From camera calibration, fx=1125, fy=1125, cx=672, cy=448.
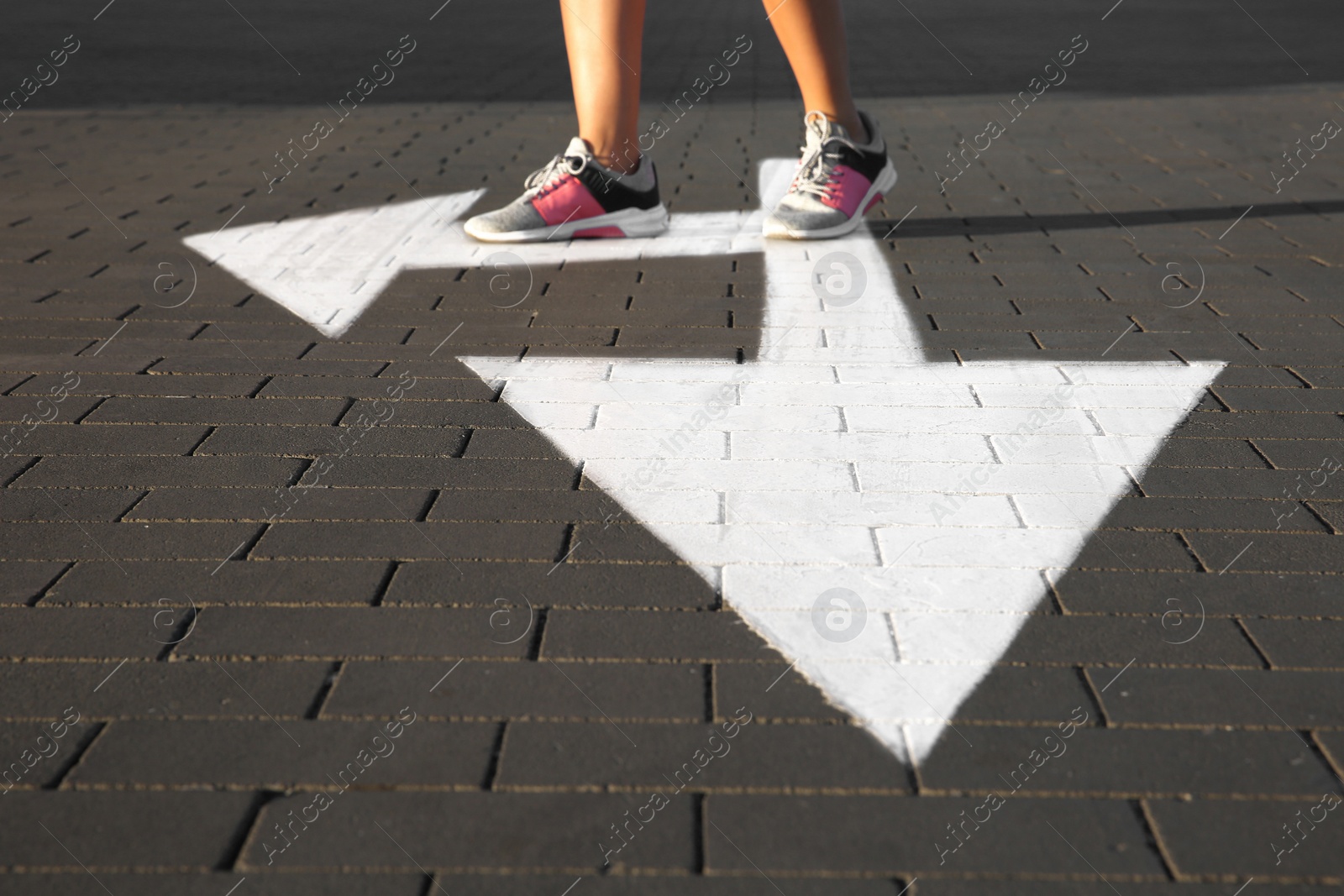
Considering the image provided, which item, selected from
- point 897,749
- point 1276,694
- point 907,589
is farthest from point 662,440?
point 1276,694

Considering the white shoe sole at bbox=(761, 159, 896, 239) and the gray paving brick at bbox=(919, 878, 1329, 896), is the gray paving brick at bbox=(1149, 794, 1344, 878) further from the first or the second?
the white shoe sole at bbox=(761, 159, 896, 239)

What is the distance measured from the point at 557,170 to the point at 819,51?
1.15 meters

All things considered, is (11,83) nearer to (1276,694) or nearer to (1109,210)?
(1109,210)

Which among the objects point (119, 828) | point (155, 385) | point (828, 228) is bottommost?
point (828, 228)

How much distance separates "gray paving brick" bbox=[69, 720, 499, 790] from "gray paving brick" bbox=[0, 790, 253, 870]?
34 mm

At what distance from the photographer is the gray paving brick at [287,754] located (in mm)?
1596

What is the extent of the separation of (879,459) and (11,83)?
9562 mm

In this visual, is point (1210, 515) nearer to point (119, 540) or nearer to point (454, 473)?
point (454, 473)

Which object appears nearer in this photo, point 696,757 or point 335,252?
point 696,757

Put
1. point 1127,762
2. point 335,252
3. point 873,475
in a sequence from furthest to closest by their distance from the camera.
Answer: point 335,252 → point 873,475 → point 1127,762

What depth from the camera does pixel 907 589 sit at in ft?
6.78

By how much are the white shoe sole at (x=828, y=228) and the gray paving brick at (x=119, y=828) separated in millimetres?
3385

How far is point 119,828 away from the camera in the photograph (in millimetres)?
1504

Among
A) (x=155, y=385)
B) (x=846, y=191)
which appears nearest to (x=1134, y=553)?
(x=155, y=385)
